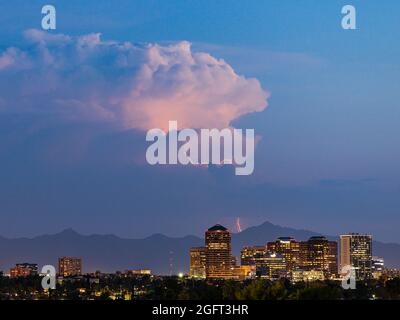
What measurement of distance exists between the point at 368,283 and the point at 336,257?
4697 centimetres

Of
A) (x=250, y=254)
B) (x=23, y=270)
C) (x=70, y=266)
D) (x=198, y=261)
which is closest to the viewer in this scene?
(x=23, y=270)

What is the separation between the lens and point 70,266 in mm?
150125

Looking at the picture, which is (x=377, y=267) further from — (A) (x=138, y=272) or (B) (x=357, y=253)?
(A) (x=138, y=272)

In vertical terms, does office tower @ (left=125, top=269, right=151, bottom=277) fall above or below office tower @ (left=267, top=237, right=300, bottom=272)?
below

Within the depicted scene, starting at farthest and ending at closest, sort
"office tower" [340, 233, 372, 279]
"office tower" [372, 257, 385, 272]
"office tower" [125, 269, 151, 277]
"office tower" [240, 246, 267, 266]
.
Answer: "office tower" [240, 246, 267, 266], "office tower" [125, 269, 151, 277], "office tower" [372, 257, 385, 272], "office tower" [340, 233, 372, 279]

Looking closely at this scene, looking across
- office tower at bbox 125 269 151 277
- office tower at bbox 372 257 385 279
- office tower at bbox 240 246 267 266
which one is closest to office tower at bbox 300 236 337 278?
office tower at bbox 372 257 385 279

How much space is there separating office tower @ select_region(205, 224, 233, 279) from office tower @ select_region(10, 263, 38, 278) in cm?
2514

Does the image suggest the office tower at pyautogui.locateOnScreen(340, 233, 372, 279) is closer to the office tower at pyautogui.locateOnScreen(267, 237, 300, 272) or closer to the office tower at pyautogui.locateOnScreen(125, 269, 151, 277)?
the office tower at pyautogui.locateOnScreen(267, 237, 300, 272)

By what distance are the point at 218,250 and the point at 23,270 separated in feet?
107

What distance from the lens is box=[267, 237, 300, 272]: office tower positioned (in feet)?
487

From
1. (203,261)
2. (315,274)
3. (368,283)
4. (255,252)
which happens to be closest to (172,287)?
(368,283)

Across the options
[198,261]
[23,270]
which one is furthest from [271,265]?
[23,270]

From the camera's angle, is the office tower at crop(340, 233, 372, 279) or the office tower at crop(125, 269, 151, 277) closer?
the office tower at crop(340, 233, 372, 279)
